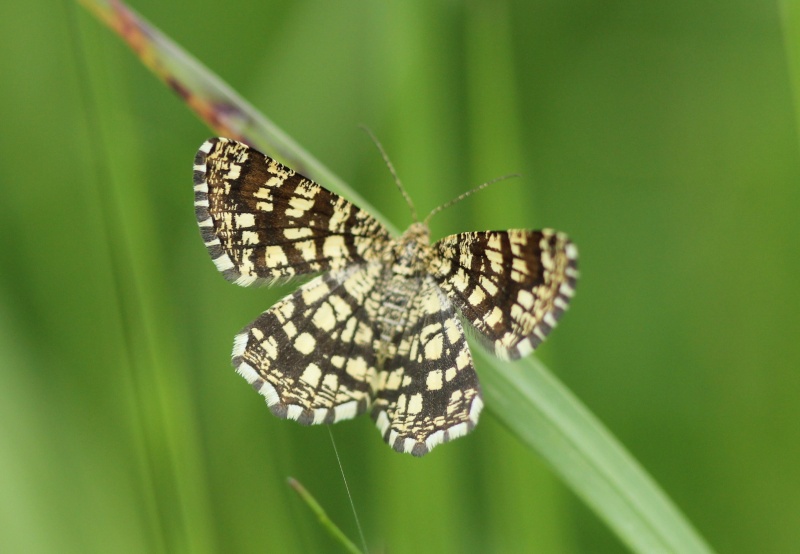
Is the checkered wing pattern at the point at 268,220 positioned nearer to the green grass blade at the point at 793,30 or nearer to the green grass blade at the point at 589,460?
the green grass blade at the point at 589,460

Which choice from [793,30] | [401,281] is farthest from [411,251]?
[793,30]

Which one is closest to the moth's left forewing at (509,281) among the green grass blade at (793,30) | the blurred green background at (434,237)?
the blurred green background at (434,237)

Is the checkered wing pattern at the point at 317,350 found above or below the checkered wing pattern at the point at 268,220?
below

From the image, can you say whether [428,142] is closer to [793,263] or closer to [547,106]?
[547,106]

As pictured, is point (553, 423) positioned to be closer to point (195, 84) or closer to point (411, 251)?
point (411, 251)

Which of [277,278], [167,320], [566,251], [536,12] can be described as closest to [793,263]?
[536,12]

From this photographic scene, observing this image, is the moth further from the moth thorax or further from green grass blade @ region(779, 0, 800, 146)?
green grass blade @ region(779, 0, 800, 146)
